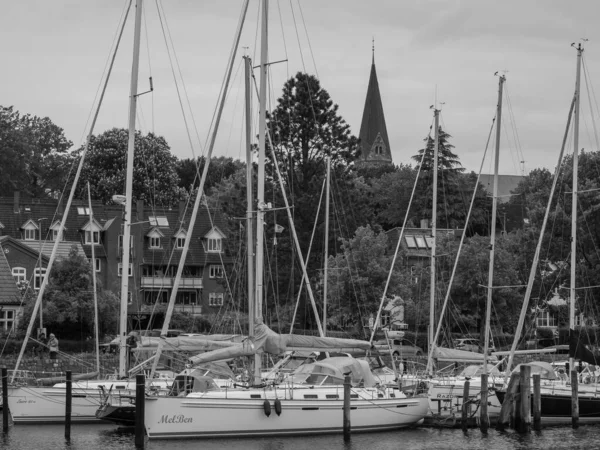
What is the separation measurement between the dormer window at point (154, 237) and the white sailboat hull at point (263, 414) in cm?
5729

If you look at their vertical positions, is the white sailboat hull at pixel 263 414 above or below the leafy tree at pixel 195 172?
below

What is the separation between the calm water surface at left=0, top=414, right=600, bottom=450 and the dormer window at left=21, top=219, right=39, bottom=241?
2122 inches

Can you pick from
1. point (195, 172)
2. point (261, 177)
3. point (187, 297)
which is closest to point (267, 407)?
point (261, 177)

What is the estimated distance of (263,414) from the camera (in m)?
41.3

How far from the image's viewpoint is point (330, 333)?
246ft

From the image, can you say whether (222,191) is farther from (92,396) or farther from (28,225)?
(92,396)

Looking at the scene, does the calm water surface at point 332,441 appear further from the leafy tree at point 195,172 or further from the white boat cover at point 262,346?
the leafy tree at point 195,172

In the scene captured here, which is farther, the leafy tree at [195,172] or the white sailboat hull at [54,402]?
the leafy tree at [195,172]

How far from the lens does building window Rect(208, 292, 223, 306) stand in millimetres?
99000

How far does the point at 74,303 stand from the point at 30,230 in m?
28.2

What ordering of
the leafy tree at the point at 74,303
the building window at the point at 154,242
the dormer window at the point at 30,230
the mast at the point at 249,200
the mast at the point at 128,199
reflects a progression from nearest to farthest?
the mast at the point at 249,200 → the mast at the point at 128,199 → the leafy tree at the point at 74,303 → the dormer window at the point at 30,230 → the building window at the point at 154,242

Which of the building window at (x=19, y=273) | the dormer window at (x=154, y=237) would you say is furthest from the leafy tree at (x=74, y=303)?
the dormer window at (x=154, y=237)

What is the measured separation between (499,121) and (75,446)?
2492 cm

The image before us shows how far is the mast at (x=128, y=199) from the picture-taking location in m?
44.7
